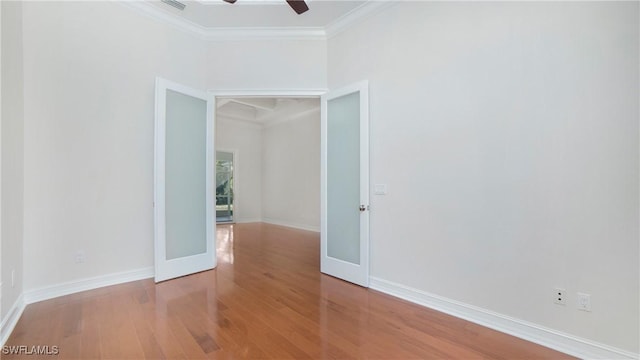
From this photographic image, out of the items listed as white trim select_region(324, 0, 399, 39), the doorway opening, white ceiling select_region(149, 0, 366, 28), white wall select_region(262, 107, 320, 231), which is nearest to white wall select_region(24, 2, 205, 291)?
white ceiling select_region(149, 0, 366, 28)

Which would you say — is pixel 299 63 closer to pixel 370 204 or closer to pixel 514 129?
pixel 370 204

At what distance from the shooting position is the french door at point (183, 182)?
3.29 metres

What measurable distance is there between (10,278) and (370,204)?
328 cm

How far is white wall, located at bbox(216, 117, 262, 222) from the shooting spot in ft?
27.2

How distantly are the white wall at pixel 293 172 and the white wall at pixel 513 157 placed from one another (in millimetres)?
4320

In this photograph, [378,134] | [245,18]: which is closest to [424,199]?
[378,134]

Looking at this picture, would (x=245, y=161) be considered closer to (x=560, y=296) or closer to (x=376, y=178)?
(x=376, y=178)

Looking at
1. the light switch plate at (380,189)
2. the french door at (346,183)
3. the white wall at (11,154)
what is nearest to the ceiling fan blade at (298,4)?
the french door at (346,183)

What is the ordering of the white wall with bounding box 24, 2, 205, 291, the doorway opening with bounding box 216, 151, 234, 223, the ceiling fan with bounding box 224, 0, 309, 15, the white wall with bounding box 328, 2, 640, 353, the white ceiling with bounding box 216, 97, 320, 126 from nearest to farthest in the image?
the white wall with bounding box 328, 2, 640, 353
the ceiling fan with bounding box 224, 0, 309, 15
the white wall with bounding box 24, 2, 205, 291
the white ceiling with bounding box 216, 97, 320, 126
the doorway opening with bounding box 216, 151, 234, 223

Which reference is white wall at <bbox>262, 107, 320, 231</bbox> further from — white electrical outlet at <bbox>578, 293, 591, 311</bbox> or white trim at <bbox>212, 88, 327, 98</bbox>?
white electrical outlet at <bbox>578, 293, 591, 311</bbox>

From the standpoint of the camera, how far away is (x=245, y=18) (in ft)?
11.6

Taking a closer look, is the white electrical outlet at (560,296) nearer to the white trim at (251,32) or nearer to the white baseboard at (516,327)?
the white baseboard at (516,327)

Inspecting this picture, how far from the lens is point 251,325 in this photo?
2309 millimetres

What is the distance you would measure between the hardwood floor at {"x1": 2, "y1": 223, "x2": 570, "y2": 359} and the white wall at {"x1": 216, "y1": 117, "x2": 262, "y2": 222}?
5.23 metres
